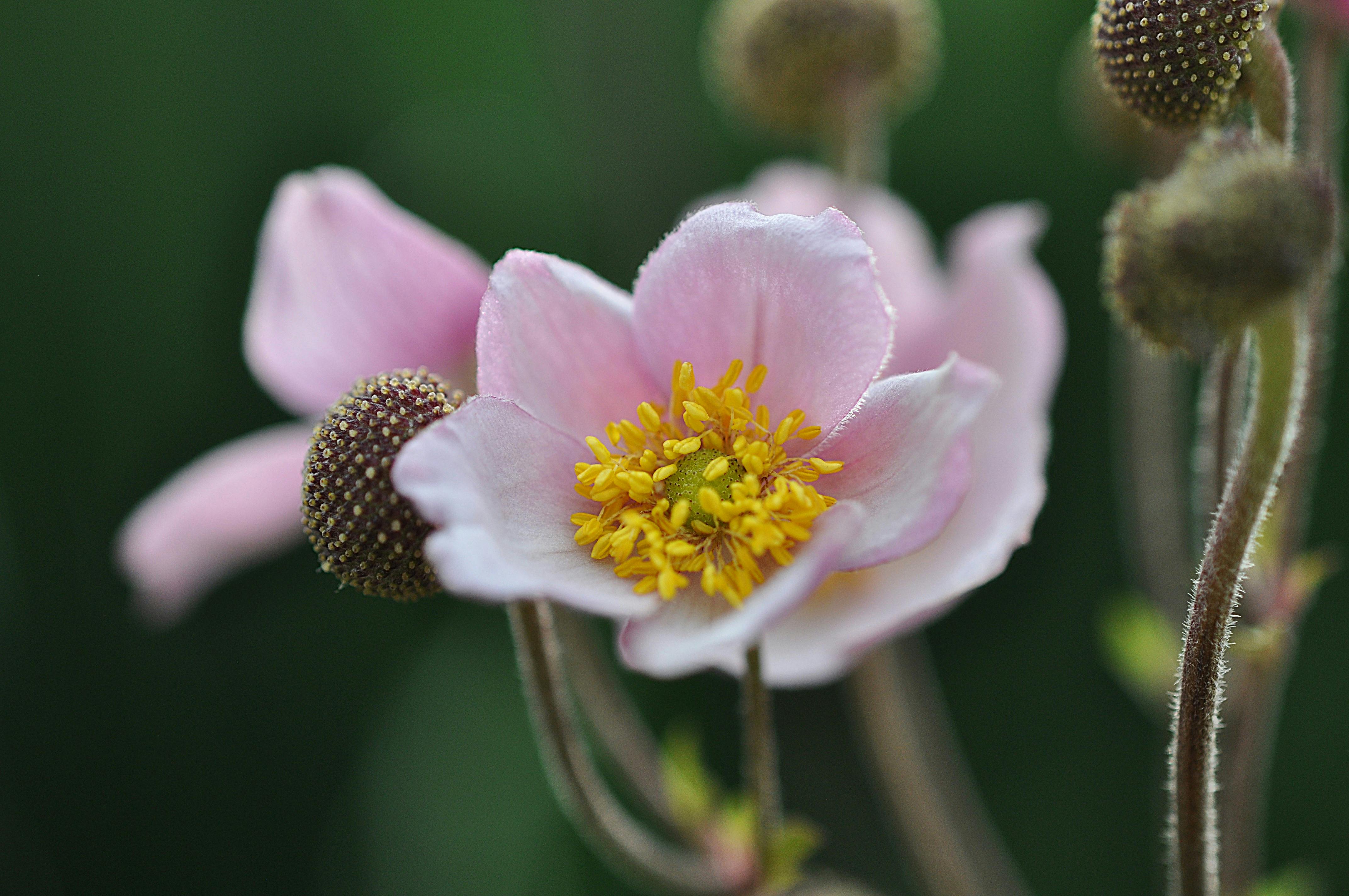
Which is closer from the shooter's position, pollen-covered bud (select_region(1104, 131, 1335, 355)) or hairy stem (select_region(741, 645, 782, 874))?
pollen-covered bud (select_region(1104, 131, 1335, 355))

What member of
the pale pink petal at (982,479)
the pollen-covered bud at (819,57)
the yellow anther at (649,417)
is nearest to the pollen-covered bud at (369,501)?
the yellow anther at (649,417)

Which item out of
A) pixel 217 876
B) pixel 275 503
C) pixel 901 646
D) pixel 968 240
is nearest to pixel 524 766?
pixel 217 876

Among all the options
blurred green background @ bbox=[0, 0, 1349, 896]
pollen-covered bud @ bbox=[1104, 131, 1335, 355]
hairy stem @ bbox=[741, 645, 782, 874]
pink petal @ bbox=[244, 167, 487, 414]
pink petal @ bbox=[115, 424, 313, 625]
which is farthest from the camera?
blurred green background @ bbox=[0, 0, 1349, 896]

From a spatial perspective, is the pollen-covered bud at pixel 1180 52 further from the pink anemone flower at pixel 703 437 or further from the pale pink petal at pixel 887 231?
the pale pink petal at pixel 887 231

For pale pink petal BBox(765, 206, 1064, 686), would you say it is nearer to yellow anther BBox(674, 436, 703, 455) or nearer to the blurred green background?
yellow anther BBox(674, 436, 703, 455)

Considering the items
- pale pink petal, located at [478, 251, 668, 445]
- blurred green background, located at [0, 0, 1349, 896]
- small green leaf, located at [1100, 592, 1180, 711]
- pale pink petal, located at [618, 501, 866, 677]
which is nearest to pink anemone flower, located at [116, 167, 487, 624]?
pale pink petal, located at [478, 251, 668, 445]

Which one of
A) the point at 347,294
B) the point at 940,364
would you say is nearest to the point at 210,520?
the point at 347,294
